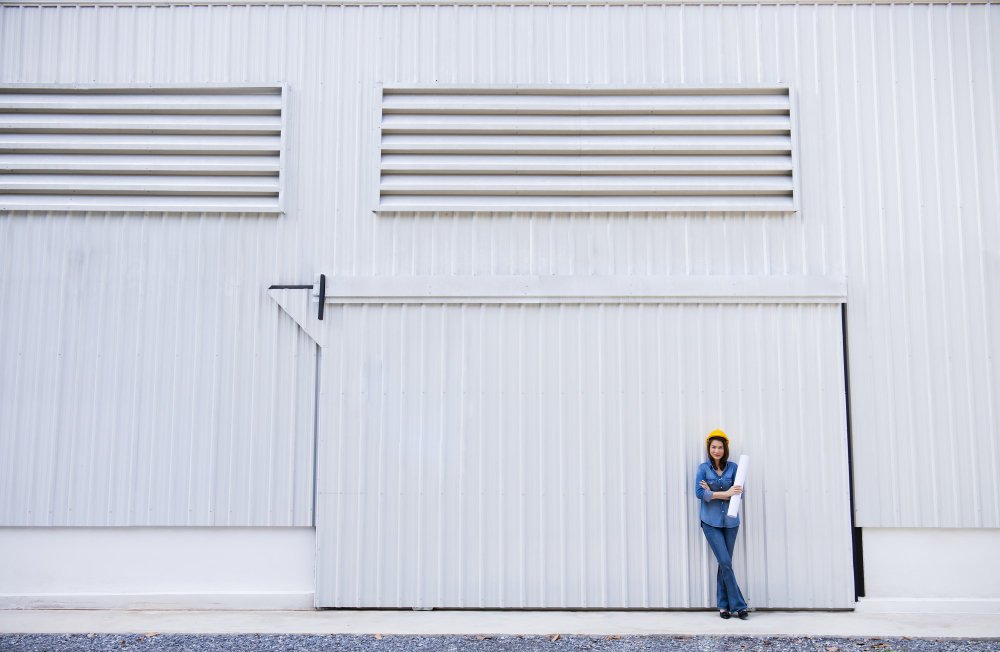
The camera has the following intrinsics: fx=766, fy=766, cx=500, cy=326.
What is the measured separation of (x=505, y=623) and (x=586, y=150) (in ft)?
15.8

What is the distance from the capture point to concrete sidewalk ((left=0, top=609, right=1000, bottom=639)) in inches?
273

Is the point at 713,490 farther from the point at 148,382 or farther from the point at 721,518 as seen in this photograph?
the point at 148,382

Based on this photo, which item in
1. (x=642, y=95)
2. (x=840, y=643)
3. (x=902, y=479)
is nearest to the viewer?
(x=840, y=643)

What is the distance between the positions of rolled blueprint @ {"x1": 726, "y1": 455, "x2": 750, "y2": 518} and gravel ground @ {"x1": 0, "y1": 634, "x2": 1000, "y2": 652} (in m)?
1.09

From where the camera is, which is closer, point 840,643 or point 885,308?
point 840,643

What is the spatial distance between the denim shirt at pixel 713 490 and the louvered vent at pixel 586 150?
2685 millimetres

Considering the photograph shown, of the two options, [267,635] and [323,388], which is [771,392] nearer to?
[323,388]

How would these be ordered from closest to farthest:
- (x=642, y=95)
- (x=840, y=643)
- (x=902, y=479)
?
(x=840, y=643), (x=902, y=479), (x=642, y=95)

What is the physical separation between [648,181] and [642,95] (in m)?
0.97

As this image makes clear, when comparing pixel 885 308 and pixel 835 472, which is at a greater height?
pixel 885 308

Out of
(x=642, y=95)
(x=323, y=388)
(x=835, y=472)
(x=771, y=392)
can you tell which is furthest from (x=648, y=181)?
(x=323, y=388)

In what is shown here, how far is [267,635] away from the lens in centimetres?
677

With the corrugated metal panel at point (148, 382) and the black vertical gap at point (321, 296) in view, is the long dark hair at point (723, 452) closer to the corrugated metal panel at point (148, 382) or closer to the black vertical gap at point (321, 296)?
the corrugated metal panel at point (148, 382)

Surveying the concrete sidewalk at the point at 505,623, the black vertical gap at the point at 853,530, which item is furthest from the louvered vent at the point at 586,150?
the concrete sidewalk at the point at 505,623
